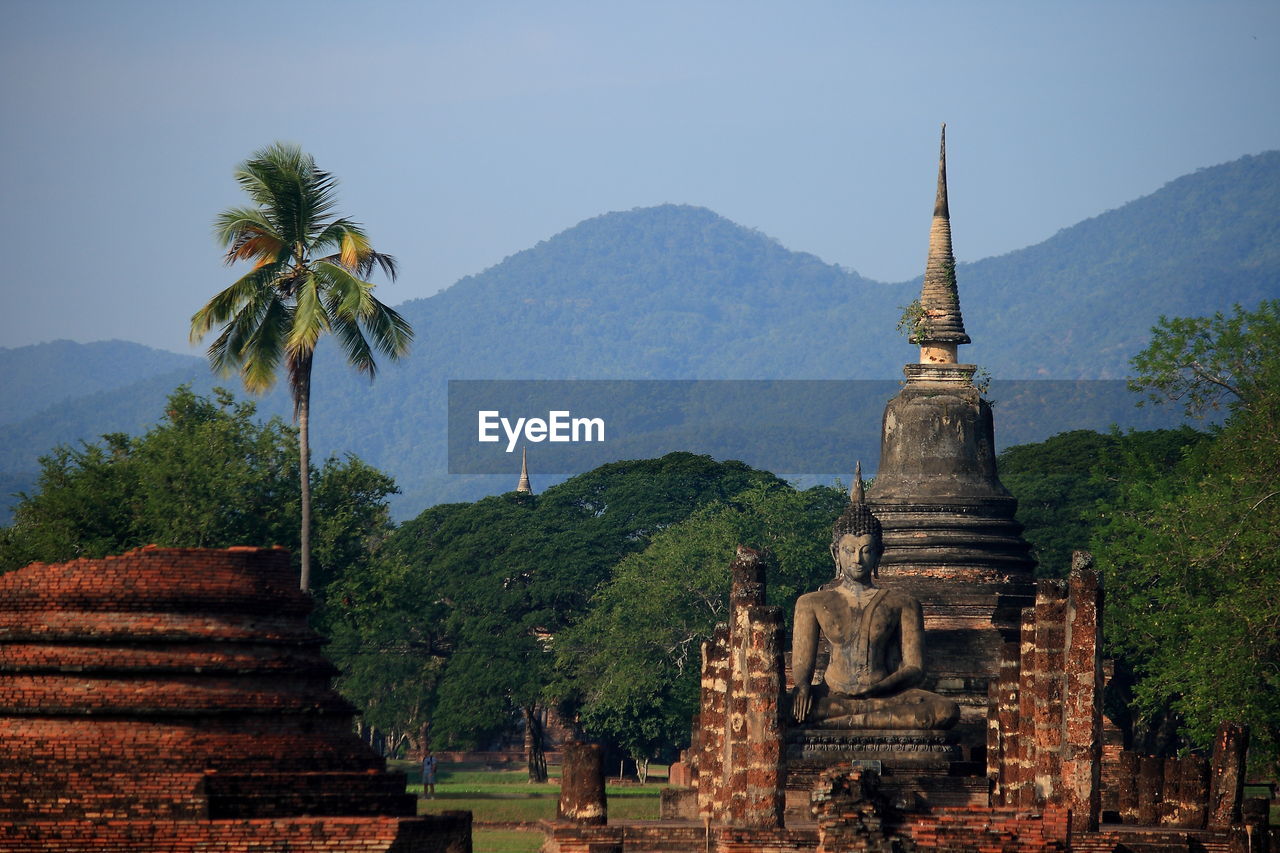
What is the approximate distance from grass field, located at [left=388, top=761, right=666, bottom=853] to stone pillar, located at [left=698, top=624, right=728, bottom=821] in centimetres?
309

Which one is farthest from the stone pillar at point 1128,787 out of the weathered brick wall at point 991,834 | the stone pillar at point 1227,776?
the weathered brick wall at point 991,834

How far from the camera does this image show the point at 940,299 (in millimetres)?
37906

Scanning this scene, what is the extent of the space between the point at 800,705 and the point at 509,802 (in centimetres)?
1843

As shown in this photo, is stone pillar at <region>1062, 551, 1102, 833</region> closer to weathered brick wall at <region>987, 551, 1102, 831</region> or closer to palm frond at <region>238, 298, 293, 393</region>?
weathered brick wall at <region>987, 551, 1102, 831</region>

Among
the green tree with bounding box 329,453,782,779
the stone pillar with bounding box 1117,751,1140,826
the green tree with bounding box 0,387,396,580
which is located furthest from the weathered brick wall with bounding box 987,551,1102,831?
the green tree with bounding box 329,453,782,779

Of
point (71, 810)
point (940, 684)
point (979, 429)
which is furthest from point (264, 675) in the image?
point (979, 429)

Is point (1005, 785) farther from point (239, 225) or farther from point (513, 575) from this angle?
point (513, 575)

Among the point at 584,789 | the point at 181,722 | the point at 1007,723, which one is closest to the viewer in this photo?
the point at 181,722

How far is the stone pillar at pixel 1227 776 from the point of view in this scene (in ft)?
92.6

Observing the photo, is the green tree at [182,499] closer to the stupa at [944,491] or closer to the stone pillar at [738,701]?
the stupa at [944,491]

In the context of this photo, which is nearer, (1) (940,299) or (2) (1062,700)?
(2) (1062,700)

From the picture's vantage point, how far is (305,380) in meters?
36.2

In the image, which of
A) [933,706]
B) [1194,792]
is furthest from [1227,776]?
[933,706]

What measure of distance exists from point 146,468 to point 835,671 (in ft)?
56.2
